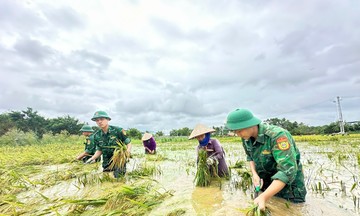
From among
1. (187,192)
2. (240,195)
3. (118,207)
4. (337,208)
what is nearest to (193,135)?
(187,192)

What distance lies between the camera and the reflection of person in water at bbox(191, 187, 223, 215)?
315 centimetres

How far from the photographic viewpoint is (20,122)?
148 ft

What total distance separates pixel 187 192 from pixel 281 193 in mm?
1509

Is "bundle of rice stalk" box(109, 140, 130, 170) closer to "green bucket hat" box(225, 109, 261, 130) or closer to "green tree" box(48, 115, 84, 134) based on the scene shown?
"green bucket hat" box(225, 109, 261, 130)

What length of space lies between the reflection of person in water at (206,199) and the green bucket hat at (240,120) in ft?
3.84

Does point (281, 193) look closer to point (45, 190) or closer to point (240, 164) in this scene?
point (240, 164)

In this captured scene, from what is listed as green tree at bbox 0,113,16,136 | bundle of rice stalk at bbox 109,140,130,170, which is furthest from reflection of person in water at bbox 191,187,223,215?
green tree at bbox 0,113,16,136

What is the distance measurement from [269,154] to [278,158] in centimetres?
39

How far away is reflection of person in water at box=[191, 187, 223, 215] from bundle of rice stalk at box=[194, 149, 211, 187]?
10 cm

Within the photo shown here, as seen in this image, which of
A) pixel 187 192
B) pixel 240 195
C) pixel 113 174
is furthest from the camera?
pixel 113 174

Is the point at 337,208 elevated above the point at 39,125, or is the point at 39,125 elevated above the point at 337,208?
the point at 39,125

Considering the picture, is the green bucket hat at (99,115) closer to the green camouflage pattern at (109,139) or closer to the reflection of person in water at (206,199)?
the green camouflage pattern at (109,139)

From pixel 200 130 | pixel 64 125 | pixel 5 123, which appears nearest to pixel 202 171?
pixel 200 130

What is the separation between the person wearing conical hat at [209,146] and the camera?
4570 millimetres
